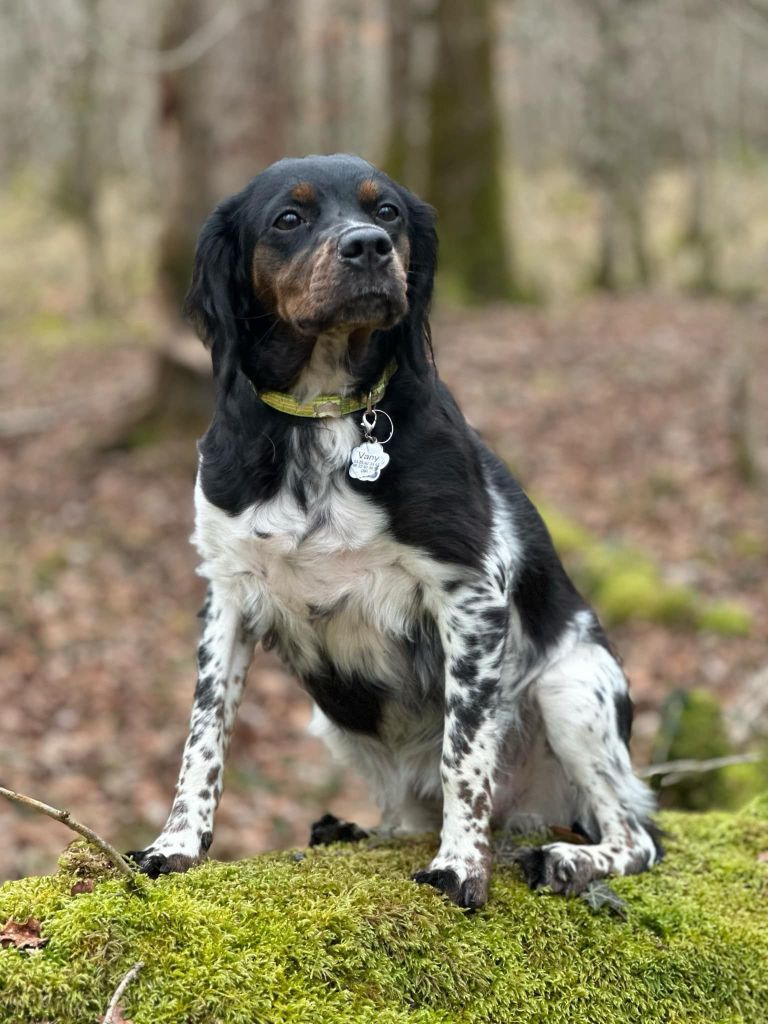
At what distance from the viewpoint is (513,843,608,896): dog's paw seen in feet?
11.4

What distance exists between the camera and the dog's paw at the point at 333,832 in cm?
394

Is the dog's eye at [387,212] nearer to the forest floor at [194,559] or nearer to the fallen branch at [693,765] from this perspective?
the fallen branch at [693,765]

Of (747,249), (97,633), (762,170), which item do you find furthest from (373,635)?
(762,170)

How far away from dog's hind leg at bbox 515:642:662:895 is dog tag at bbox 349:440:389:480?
3.38ft

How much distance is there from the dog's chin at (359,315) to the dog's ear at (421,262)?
0.69 feet

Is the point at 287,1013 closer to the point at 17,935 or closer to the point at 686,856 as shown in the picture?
the point at 17,935

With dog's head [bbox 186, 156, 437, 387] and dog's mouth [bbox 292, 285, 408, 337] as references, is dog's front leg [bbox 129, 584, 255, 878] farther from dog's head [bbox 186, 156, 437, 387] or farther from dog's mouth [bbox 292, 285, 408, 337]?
dog's mouth [bbox 292, 285, 408, 337]

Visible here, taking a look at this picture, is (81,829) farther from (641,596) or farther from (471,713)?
(641,596)

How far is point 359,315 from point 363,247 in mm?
194

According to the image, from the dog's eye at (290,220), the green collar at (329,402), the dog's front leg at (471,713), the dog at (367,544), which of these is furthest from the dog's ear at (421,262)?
the dog's front leg at (471,713)

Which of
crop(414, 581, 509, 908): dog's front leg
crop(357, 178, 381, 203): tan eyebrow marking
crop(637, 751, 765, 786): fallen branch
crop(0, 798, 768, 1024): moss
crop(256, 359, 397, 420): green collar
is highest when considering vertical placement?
crop(357, 178, 381, 203): tan eyebrow marking

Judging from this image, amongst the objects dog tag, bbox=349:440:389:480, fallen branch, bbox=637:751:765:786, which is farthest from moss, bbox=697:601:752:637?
dog tag, bbox=349:440:389:480

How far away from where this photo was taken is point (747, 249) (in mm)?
20234

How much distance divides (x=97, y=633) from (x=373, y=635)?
5084 mm
